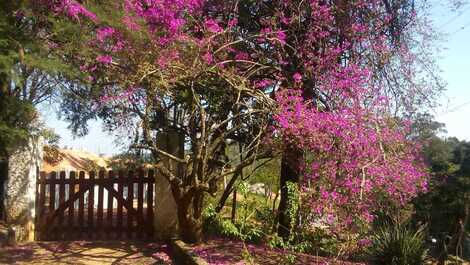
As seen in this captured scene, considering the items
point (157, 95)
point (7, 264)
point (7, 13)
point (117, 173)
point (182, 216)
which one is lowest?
point (7, 264)

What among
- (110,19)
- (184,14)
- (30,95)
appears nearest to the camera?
(110,19)

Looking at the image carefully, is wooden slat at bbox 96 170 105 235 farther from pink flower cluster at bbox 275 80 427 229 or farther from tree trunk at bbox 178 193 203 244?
pink flower cluster at bbox 275 80 427 229

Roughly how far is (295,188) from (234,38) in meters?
3.64

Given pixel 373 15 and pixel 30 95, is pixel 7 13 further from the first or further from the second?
pixel 30 95

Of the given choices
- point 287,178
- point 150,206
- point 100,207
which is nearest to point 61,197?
point 100,207

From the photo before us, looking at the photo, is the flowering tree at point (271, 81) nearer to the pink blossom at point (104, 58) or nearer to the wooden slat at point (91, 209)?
the pink blossom at point (104, 58)

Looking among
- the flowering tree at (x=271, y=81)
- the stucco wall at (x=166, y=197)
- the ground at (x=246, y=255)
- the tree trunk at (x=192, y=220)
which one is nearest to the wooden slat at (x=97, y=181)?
the stucco wall at (x=166, y=197)

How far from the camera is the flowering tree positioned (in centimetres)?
713

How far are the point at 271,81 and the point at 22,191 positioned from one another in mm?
5442

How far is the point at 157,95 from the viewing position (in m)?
8.80

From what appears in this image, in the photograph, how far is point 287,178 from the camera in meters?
10.0

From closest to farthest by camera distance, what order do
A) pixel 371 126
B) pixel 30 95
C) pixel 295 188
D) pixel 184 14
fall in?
pixel 295 188, pixel 371 126, pixel 184 14, pixel 30 95

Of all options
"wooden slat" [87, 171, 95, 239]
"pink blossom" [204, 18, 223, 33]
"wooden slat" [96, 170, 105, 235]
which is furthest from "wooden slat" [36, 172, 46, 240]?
"pink blossom" [204, 18, 223, 33]

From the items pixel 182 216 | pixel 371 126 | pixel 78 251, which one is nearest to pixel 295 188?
pixel 371 126
